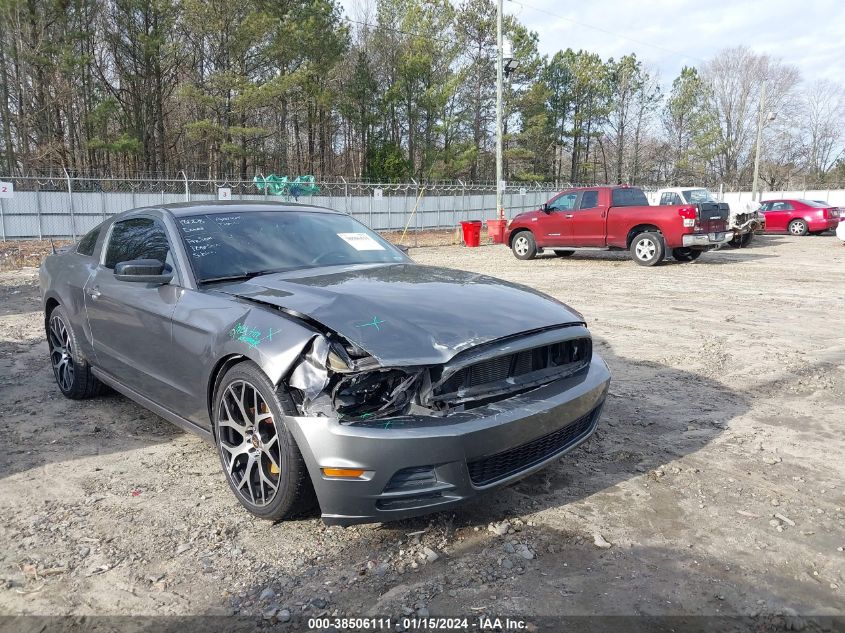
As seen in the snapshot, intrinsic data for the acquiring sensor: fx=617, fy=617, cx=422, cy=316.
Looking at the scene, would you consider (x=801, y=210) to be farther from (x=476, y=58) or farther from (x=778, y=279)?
(x=476, y=58)

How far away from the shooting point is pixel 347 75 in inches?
1702

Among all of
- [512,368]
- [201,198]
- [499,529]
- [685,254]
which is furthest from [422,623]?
[201,198]

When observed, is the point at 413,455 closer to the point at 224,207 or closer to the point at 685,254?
the point at 224,207

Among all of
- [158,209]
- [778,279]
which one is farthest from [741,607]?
[778,279]

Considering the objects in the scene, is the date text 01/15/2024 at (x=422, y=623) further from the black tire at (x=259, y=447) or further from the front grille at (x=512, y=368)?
the front grille at (x=512, y=368)

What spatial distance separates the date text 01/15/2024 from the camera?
2.26m

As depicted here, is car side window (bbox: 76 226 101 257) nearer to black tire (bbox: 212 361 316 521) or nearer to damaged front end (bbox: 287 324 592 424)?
black tire (bbox: 212 361 316 521)

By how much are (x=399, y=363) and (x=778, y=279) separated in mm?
11644

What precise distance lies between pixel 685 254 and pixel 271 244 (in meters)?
13.5

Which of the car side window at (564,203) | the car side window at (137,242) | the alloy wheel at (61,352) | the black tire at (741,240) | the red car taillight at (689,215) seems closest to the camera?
the car side window at (137,242)

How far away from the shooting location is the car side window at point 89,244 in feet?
15.8

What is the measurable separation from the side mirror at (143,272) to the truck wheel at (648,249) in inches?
496

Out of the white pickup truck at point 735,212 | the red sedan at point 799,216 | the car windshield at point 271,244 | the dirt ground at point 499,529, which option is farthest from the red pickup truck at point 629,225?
the red sedan at point 799,216

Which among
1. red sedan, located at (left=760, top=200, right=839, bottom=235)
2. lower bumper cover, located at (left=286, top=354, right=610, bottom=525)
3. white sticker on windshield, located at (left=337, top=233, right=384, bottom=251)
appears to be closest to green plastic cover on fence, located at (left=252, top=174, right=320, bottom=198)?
red sedan, located at (left=760, top=200, right=839, bottom=235)
